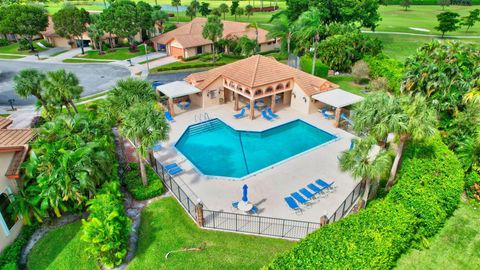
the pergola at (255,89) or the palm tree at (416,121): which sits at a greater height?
the palm tree at (416,121)

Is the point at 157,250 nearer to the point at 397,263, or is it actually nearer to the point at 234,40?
the point at 397,263

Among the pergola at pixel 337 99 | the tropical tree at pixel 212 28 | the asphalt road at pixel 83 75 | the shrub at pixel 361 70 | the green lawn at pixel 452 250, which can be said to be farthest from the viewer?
the tropical tree at pixel 212 28

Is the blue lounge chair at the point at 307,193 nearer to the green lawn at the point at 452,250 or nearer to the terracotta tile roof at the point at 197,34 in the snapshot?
the green lawn at the point at 452,250

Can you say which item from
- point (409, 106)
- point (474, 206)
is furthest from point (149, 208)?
point (474, 206)

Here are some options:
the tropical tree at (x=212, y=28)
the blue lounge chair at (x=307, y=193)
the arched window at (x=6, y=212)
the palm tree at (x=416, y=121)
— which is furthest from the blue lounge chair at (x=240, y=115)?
the tropical tree at (x=212, y=28)

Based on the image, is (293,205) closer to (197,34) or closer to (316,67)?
(316,67)

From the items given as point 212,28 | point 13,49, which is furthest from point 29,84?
point 13,49

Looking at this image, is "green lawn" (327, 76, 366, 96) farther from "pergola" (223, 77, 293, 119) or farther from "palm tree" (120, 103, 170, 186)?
"palm tree" (120, 103, 170, 186)

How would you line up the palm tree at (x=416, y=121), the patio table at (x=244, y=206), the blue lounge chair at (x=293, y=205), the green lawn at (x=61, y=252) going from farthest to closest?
the blue lounge chair at (x=293, y=205)
the patio table at (x=244, y=206)
the palm tree at (x=416, y=121)
the green lawn at (x=61, y=252)
